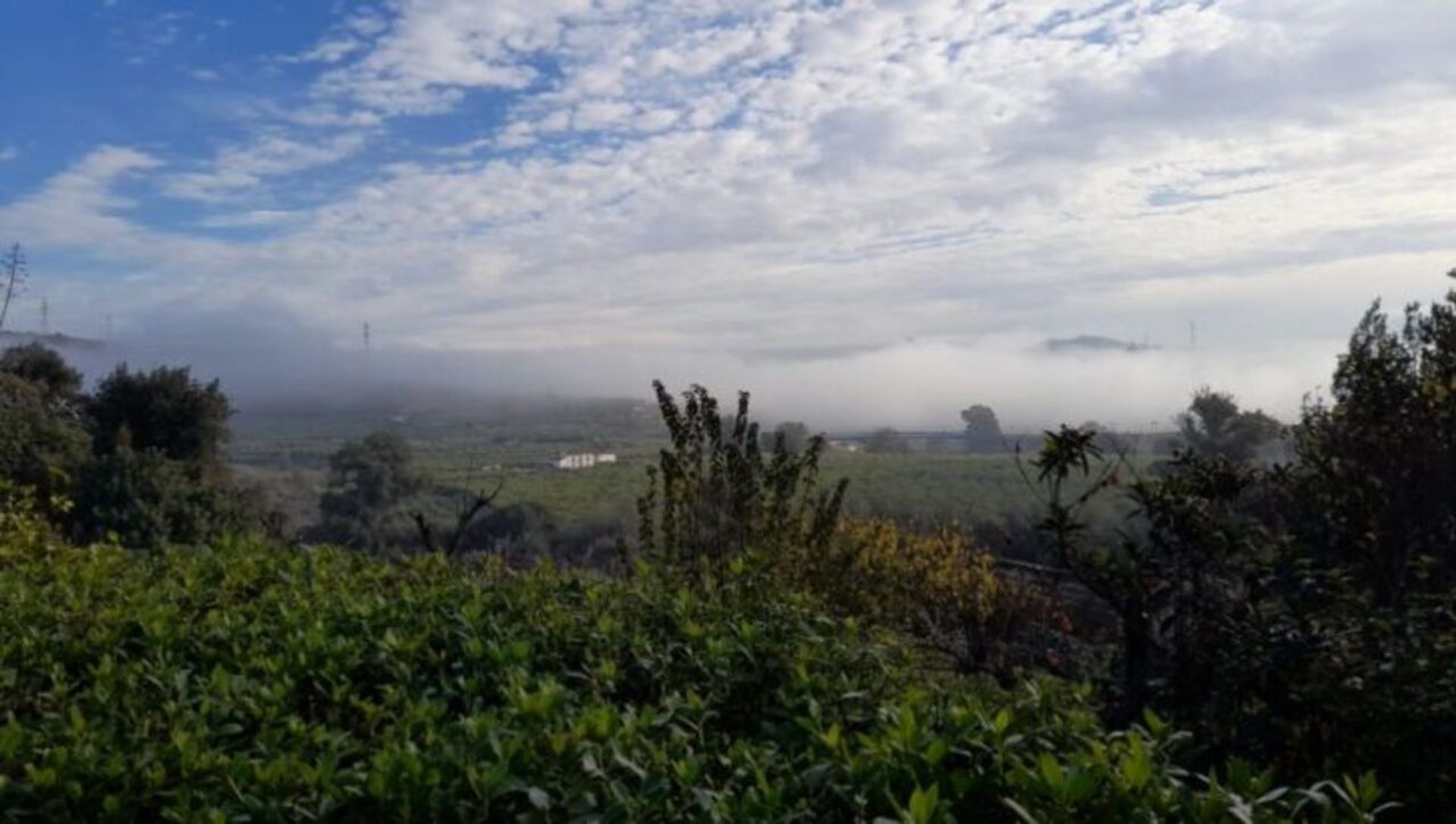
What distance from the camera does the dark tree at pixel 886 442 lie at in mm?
48000

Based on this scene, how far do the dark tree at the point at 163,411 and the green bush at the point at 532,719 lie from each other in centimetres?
2040

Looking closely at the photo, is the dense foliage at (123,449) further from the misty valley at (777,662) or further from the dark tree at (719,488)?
the misty valley at (777,662)

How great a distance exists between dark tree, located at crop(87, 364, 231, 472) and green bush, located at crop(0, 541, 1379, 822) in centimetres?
2040

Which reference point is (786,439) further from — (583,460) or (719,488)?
(583,460)

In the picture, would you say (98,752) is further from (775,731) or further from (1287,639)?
(1287,639)

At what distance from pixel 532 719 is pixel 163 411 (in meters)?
23.4

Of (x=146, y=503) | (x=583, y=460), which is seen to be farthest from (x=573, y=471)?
(x=146, y=503)

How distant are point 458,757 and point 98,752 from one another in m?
0.91

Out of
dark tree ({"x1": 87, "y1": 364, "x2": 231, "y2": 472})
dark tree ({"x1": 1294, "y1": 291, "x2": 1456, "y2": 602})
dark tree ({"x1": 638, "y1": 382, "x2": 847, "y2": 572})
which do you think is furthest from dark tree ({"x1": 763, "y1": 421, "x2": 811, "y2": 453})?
dark tree ({"x1": 87, "y1": 364, "x2": 231, "y2": 472})

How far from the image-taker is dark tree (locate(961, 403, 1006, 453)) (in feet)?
159

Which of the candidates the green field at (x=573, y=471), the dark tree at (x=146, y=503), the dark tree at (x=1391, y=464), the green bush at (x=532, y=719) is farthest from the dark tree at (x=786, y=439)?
the dark tree at (x=146, y=503)

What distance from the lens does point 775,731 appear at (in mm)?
2996

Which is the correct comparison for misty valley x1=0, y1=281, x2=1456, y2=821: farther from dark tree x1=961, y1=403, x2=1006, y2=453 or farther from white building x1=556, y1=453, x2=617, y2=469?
white building x1=556, y1=453, x2=617, y2=469

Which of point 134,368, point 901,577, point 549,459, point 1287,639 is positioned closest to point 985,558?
point 901,577
